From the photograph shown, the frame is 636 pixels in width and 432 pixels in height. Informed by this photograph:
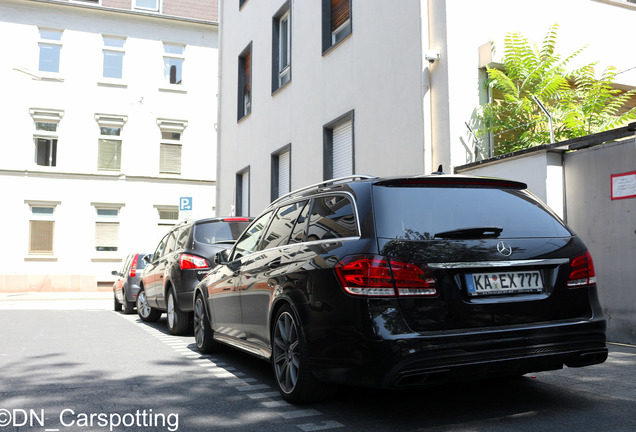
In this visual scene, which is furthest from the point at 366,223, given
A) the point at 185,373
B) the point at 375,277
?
the point at 185,373

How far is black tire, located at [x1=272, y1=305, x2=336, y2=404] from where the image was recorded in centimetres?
460

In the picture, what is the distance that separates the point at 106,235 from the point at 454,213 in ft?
87.6

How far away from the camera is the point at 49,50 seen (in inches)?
1131

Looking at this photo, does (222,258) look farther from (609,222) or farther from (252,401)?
(609,222)

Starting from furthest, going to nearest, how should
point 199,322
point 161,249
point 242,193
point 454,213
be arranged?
point 242,193 → point 161,249 → point 199,322 → point 454,213

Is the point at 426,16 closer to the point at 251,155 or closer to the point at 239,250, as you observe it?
the point at 239,250

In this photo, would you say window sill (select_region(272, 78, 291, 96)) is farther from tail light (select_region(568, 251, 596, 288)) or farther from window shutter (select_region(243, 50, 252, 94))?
tail light (select_region(568, 251, 596, 288))

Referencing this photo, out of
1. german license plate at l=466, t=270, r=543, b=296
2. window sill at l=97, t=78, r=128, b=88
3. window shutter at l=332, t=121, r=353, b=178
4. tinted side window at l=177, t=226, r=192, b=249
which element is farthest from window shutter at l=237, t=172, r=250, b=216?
german license plate at l=466, t=270, r=543, b=296

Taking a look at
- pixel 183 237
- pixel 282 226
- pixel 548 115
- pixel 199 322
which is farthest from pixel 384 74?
pixel 282 226

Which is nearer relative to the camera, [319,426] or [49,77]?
[319,426]

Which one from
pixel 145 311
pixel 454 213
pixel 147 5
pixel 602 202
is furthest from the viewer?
pixel 147 5

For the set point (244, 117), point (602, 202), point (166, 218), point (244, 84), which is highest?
point (244, 84)

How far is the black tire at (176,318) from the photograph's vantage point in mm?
9375

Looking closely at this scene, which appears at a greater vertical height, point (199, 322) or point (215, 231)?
point (215, 231)
